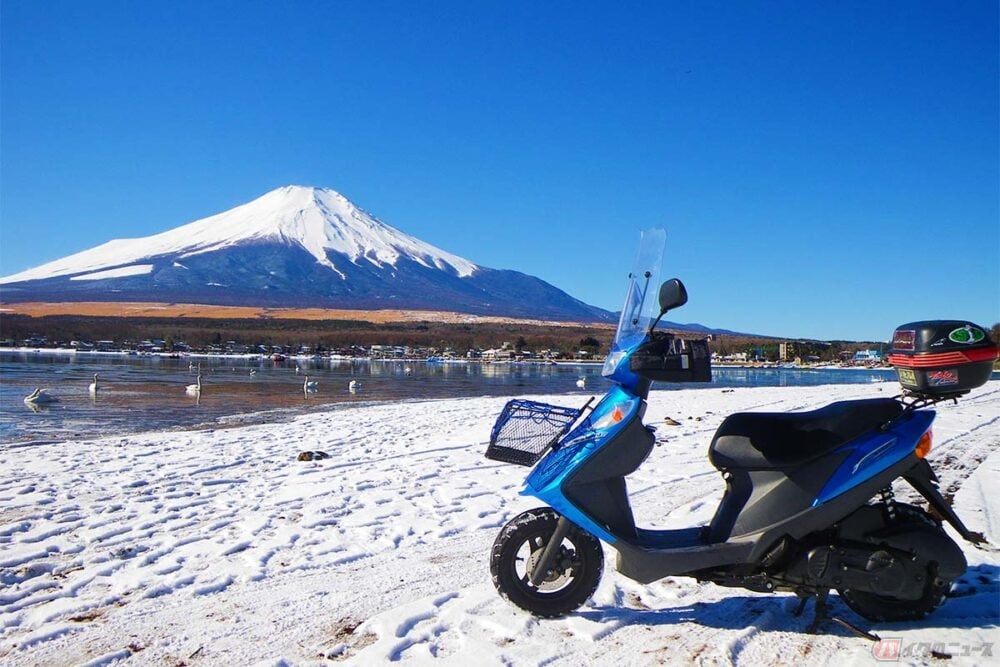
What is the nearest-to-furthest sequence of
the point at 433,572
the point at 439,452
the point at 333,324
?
the point at 433,572, the point at 439,452, the point at 333,324

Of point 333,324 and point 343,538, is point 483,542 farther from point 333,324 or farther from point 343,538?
point 333,324

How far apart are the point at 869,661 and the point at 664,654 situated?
34.5 inches

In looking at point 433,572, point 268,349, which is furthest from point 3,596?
point 268,349

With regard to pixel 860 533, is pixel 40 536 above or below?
below

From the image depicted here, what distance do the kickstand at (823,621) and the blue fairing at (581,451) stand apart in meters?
0.99

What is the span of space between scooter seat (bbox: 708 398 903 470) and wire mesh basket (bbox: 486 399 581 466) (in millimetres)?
787

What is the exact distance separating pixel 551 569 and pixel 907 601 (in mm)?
1732

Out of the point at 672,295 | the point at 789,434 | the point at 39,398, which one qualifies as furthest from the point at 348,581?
the point at 39,398

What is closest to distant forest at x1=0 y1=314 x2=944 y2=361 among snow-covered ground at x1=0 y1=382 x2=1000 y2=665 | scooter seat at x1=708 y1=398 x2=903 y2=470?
snow-covered ground at x1=0 y1=382 x2=1000 y2=665

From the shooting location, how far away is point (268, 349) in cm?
8550

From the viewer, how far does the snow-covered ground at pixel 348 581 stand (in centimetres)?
321

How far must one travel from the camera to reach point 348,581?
163 inches

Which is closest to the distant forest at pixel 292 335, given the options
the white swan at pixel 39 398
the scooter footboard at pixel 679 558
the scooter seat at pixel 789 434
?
the white swan at pixel 39 398

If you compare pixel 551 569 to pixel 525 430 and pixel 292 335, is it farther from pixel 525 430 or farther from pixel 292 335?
pixel 292 335
